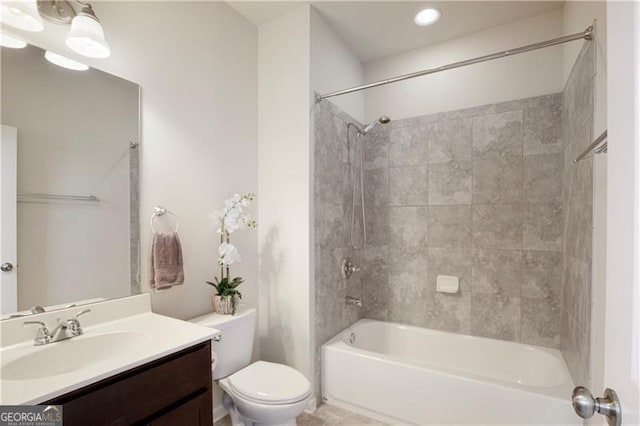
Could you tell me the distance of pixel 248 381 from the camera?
1678 millimetres

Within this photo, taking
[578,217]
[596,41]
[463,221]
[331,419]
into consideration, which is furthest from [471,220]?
[331,419]

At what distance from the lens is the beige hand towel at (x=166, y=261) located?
1583 millimetres

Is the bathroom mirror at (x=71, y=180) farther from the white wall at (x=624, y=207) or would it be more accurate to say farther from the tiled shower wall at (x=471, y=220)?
the tiled shower wall at (x=471, y=220)

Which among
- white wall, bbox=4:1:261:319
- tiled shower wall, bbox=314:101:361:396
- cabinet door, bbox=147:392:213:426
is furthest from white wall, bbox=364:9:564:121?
cabinet door, bbox=147:392:213:426

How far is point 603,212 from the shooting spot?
1185mm

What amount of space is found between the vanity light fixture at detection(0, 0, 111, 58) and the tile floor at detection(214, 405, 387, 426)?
2.21 metres

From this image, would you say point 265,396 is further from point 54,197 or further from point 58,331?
point 54,197

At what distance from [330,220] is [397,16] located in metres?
1.60

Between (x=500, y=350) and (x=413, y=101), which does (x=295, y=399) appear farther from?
(x=413, y=101)

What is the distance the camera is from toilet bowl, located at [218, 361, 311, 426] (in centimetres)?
153

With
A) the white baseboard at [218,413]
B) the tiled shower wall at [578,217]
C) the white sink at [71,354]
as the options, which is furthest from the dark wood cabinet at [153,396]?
the tiled shower wall at [578,217]

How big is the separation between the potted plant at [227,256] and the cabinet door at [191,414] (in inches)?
23.5

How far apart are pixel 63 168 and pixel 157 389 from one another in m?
1.03

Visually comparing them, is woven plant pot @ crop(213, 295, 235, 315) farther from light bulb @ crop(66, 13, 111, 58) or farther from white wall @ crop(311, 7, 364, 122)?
white wall @ crop(311, 7, 364, 122)
